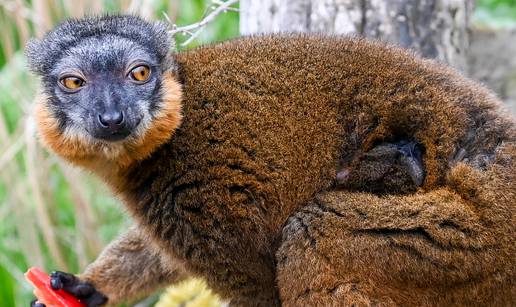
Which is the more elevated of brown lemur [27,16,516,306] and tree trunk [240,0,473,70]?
tree trunk [240,0,473,70]

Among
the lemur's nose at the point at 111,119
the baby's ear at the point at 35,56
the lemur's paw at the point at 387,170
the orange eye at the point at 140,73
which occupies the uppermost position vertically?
the baby's ear at the point at 35,56

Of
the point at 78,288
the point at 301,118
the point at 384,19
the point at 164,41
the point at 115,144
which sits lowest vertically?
the point at 78,288

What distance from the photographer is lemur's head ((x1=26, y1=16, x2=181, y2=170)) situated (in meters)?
4.45

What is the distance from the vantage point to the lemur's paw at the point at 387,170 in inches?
180

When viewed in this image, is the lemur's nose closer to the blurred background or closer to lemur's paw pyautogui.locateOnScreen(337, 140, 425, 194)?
lemur's paw pyautogui.locateOnScreen(337, 140, 425, 194)

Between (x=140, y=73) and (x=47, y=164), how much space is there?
3362 millimetres

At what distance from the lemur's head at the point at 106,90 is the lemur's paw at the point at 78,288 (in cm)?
101

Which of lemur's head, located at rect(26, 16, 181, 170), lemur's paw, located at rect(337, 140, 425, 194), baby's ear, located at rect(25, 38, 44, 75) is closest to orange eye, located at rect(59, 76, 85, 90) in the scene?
lemur's head, located at rect(26, 16, 181, 170)

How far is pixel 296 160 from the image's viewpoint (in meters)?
4.66

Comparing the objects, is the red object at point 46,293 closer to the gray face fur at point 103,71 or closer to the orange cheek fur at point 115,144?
the orange cheek fur at point 115,144

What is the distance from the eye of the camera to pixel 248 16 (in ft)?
22.0

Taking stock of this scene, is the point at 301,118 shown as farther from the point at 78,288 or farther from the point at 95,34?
the point at 78,288

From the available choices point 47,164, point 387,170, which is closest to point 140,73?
Answer: point 387,170

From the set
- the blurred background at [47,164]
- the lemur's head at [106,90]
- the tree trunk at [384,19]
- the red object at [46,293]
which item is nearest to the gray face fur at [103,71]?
the lemur's head at [106,90]
